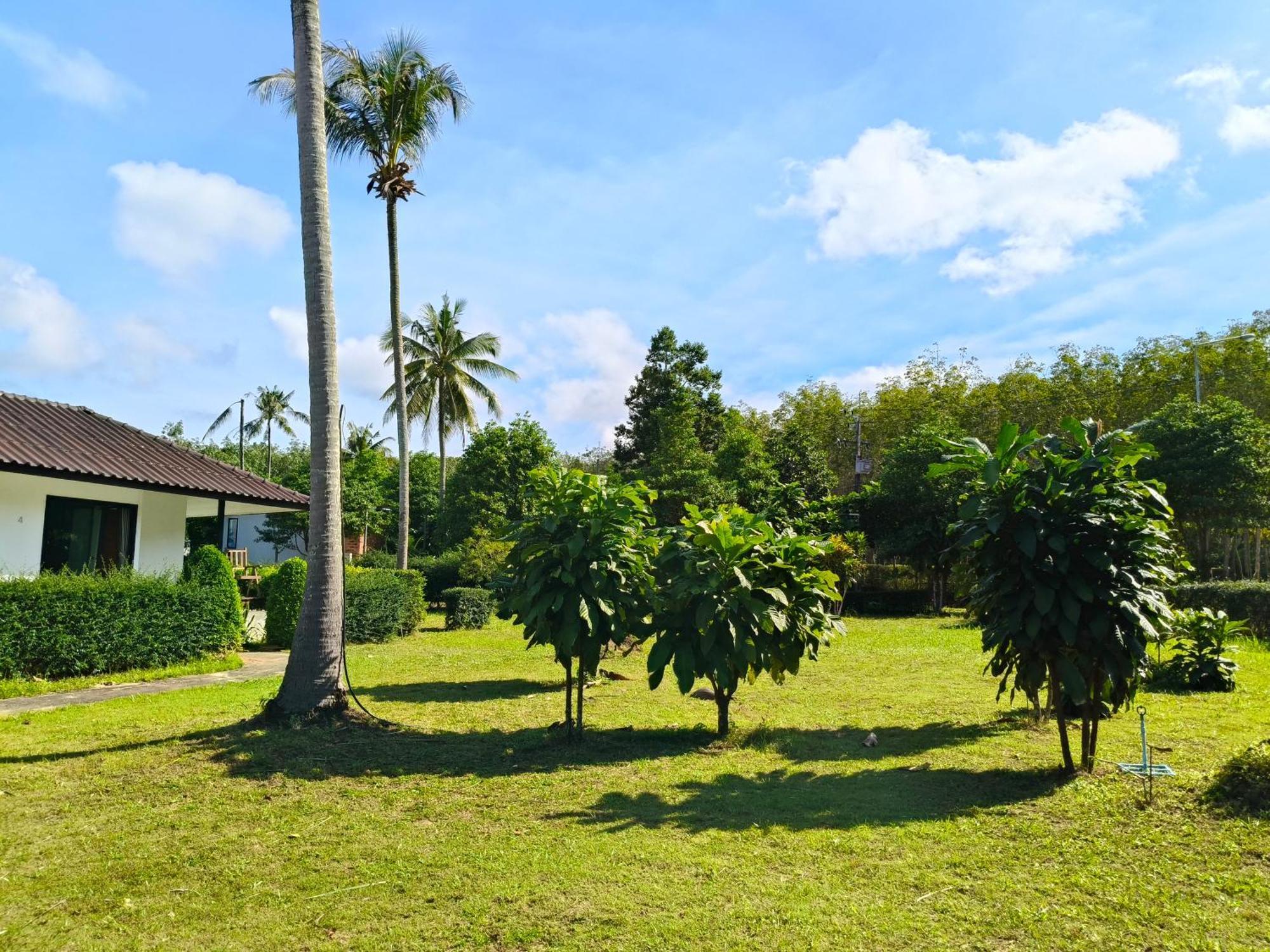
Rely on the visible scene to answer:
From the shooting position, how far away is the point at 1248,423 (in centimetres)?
2270

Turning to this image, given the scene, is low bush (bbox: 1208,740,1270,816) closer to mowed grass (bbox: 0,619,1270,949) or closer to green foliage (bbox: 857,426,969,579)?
mowed grass (bbox: 0,619,1270,949)

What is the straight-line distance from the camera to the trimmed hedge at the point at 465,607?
771 inches

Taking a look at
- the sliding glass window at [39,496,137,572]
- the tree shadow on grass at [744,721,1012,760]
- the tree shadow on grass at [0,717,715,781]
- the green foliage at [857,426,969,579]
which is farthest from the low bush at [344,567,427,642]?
the green foliage at [857,426,969,579]

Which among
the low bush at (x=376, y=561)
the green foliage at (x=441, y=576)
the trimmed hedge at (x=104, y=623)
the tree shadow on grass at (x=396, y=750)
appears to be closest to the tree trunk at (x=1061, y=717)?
the tree shadow on grass at (x=396, y=750)

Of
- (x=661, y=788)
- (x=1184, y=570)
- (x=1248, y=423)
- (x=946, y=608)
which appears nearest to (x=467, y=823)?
(x=661, y=788)

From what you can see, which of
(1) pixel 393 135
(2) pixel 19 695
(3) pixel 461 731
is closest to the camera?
(3) pixel 461 731

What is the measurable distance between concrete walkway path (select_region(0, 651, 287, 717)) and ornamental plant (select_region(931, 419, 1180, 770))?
32.4ft

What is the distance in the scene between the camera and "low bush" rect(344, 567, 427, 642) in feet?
54.1

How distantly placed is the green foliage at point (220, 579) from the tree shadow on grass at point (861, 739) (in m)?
9.59

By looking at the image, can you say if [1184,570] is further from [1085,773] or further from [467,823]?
[467,823]

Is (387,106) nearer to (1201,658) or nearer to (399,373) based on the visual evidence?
(399,373)

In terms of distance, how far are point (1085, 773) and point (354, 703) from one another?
6.98 metres

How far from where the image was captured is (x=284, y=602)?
1532cm

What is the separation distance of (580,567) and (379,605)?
11356 millimetres
